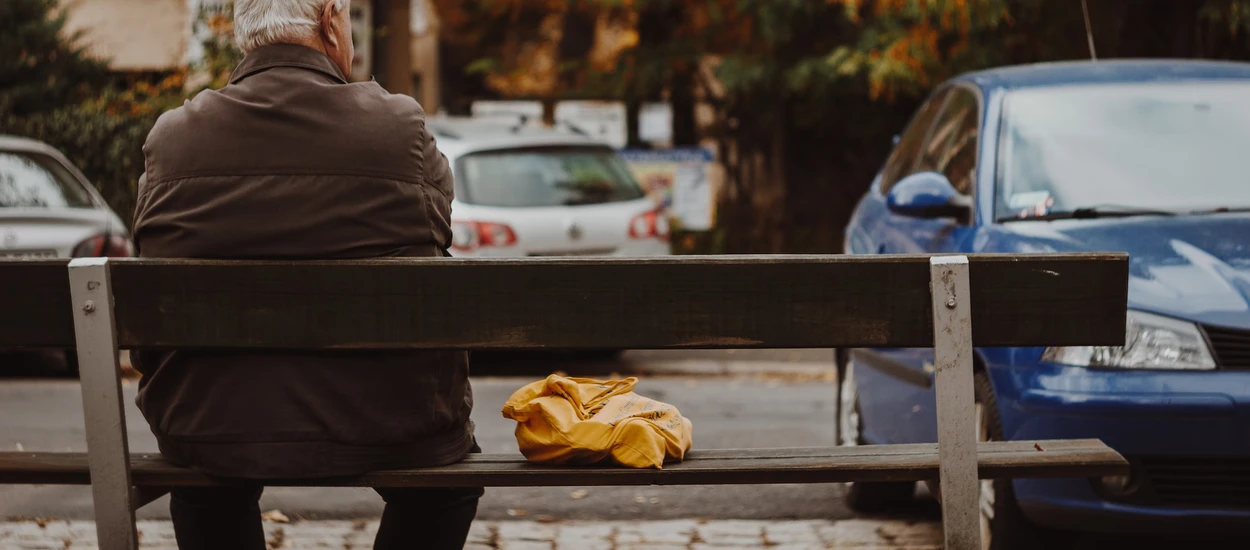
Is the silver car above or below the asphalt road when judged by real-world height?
above

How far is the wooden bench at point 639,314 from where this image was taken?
11.0 feet

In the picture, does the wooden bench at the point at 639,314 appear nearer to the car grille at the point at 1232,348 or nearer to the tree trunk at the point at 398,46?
the car grille at the point at 1232,348

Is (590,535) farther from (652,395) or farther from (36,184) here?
(36,184)

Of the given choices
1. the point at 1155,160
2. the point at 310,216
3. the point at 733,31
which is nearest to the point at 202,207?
the point at 310,216

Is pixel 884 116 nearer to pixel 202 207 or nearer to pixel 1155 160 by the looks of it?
pixel 1155 160

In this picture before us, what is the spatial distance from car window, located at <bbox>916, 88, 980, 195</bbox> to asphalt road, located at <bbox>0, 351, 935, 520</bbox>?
127 centimetres

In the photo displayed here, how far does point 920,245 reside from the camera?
557cm

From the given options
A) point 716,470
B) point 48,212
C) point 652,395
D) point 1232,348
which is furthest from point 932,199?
point 48,212

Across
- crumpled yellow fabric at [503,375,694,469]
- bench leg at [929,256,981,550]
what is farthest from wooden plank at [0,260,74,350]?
bench leg at [929,256,981,550]

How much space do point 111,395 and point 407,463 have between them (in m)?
0.65

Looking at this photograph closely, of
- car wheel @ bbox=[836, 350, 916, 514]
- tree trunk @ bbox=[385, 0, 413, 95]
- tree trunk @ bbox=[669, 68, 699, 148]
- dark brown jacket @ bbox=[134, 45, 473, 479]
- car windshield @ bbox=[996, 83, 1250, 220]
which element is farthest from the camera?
tree trunk @ bbox=[669, 68, 699, 148]

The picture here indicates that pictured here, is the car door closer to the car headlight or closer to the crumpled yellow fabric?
the car headlight

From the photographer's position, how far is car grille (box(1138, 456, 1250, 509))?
425 centimetres

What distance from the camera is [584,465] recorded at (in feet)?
11.5
